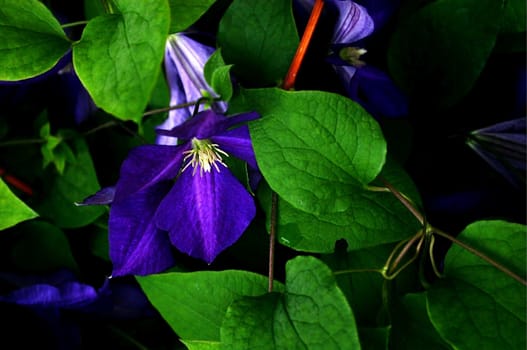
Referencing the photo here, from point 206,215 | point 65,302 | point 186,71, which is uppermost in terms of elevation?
point 186,71

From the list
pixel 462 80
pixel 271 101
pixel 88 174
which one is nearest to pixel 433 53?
pixel 462 80

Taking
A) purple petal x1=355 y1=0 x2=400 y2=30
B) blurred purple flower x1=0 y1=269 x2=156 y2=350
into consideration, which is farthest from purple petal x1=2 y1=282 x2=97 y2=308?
purple petal x1=355 y1=0 x2=400 y2=30

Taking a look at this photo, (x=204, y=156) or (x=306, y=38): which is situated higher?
(x=306, y=38)

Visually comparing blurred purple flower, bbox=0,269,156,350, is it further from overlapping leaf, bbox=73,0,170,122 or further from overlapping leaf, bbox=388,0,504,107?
overlapping leaf, bbox=388,0,504,107

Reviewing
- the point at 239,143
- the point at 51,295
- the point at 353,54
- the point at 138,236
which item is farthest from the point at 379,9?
the point at 51,295

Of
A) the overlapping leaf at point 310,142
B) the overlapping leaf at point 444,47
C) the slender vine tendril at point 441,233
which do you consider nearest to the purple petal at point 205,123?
the overlapping leaf at point 310,142

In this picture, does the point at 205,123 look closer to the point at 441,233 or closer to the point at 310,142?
the point at 310,142
